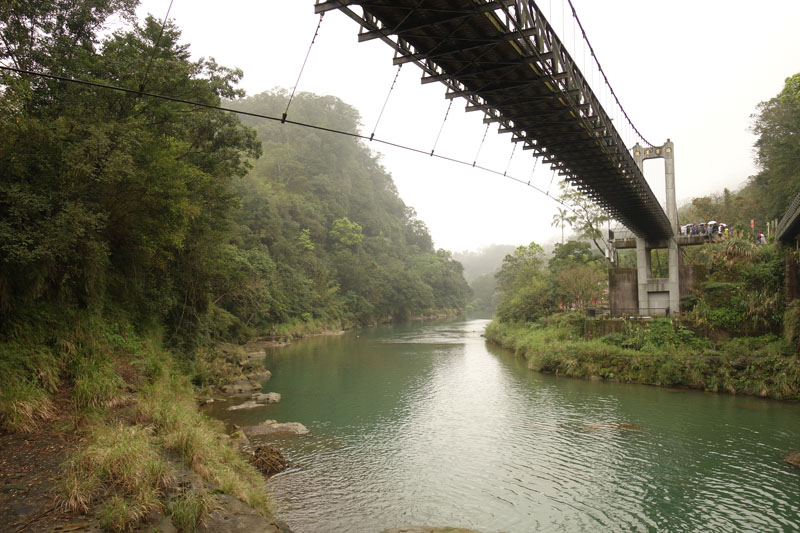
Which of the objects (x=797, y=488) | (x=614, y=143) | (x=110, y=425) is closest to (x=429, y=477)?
(x=110, y=425)

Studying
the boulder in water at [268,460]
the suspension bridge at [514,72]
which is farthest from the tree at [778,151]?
the boulder in water at [268,460]

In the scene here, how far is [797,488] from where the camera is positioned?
10.9 m

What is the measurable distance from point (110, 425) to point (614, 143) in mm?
15571

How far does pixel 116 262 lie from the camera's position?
50.1ft

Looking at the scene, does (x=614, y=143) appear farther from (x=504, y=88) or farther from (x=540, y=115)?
(x=504, y=88)

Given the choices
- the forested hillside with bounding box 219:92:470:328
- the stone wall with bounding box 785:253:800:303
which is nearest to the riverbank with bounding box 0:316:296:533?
the forested hillside with bounding box 219:92:470:328

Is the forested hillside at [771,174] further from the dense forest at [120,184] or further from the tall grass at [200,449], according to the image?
the tall grass at [200,449]

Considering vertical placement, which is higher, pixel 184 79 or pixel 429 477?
pixel 184 79

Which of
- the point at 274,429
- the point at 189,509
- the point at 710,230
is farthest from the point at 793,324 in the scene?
the point at 189,509

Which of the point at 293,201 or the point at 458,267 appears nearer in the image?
the point at 293,201

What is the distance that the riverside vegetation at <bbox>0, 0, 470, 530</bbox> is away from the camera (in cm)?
857

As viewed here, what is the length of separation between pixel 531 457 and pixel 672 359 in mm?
11607

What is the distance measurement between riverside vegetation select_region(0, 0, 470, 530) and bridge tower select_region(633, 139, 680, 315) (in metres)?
23.1

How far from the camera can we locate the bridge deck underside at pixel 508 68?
819cm
